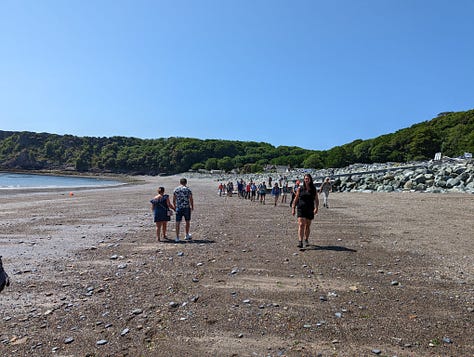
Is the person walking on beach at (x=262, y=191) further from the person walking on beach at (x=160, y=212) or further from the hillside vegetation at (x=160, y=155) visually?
the hillside vegetation at (x=160, y=155)

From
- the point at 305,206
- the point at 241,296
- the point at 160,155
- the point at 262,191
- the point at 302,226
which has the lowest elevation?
the point at 241,296

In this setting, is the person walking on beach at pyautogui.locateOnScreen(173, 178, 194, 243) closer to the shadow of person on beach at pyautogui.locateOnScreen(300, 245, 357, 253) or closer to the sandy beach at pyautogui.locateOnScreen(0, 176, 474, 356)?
the sandy beach at pyautogui.locateOnScreen(0, 176, 474, 356)

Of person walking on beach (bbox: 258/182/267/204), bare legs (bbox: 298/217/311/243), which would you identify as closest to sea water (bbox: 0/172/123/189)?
person walking on beach (bbox: 258/182/267/204)

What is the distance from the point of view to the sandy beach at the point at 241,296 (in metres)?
4.02

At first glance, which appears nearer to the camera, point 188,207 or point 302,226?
point 302,226

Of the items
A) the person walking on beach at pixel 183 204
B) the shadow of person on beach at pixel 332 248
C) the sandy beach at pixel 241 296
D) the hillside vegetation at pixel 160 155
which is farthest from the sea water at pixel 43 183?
the hillside vegetation at pixel 160 155

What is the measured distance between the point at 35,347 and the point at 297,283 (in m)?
4.15

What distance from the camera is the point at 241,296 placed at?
545 cm

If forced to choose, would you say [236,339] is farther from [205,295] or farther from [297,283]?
[297,283]

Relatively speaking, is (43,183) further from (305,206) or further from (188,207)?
(305,206)

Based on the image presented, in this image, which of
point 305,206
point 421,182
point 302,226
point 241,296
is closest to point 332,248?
point 302,226

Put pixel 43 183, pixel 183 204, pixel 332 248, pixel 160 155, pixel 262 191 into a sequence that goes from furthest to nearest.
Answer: pixel 160 155 → pixel 43 183 → pixel 262 191 → pixel 183 204 → pixel 332 248

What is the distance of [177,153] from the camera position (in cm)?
15912

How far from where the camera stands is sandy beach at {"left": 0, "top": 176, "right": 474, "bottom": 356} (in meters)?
4.02
